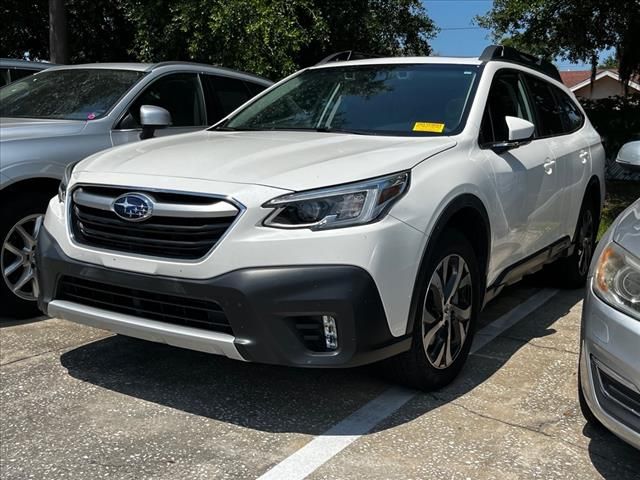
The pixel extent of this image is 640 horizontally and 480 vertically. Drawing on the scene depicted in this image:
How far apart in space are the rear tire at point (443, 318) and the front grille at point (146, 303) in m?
0.92

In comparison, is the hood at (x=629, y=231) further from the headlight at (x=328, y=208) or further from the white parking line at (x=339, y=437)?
the white parking line at (x=339, y=437)

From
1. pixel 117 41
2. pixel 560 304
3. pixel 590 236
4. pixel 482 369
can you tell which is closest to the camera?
pixel 482 369

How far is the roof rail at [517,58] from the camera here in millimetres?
4590

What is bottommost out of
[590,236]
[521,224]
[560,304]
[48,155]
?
[560,304]

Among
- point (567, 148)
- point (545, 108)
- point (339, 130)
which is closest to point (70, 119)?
point (339, 130)

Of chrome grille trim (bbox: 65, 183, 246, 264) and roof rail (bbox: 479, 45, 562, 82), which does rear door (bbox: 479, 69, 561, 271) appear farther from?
chrome grille trim (bbox: 65, 183, 246, 264)

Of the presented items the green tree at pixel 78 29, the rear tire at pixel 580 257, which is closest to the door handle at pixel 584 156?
the rear tire at pixel 580 257

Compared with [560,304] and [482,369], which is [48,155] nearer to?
[482,369]

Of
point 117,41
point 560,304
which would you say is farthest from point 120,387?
point 117,41

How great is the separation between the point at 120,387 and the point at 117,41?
1313 centimetres

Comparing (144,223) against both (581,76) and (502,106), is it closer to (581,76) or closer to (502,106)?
(502,106)

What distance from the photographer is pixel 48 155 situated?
4660 millimetres

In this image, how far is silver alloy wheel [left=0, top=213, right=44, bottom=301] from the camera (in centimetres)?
459

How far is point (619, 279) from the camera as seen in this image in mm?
2719
